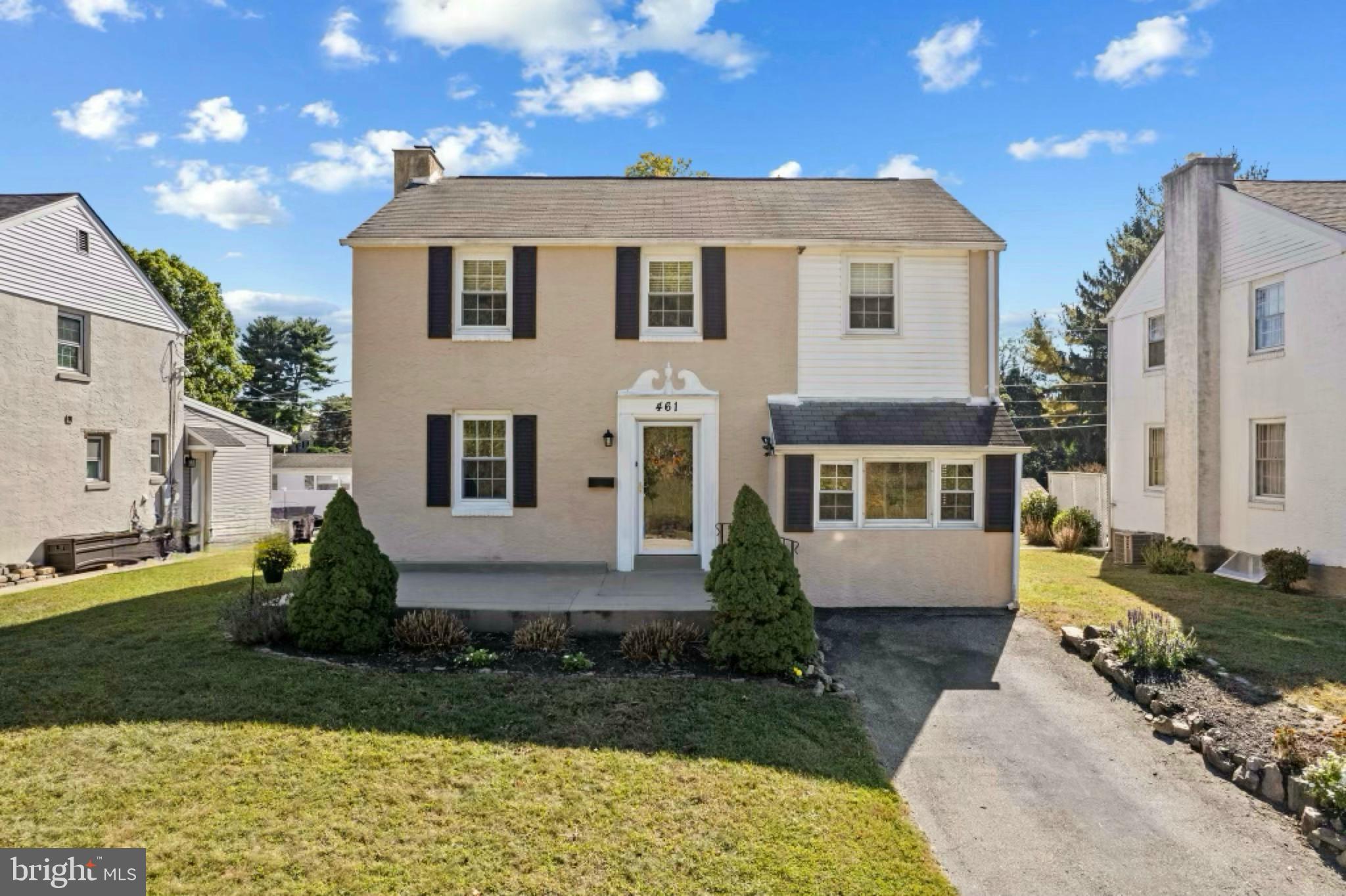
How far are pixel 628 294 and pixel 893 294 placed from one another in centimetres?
428

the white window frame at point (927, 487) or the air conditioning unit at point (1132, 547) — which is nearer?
the white window frame at point (927, 487)

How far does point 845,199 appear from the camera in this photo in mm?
12844

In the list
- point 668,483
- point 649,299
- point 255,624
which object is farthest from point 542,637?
point 649,299

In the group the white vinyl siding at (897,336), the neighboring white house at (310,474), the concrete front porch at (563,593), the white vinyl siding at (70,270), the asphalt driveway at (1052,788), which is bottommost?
the asphalt driveway at (1052,788)

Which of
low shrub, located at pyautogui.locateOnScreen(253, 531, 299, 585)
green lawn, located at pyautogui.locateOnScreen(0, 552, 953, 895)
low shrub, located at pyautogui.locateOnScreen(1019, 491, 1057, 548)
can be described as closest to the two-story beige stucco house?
low shrub, located at pyautogui.locateOnScreen(253, 531, 299, 585)

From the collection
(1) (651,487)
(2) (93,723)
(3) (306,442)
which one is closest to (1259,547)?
(1) (651,487)

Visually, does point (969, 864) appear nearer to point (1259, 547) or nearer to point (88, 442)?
point (1259, 547)

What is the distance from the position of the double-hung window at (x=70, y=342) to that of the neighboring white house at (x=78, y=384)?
A: 0.8 inches

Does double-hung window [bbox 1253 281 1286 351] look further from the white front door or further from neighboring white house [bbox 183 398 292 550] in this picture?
neighboring white house [bbox 183 398 292 550]

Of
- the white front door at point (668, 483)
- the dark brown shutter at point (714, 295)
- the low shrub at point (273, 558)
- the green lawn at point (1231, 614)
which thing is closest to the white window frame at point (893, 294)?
the dark brown shutter at point (714, 295)

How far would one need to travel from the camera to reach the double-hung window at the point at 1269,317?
1311cm

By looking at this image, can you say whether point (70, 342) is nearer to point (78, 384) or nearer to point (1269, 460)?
point (78, 384)

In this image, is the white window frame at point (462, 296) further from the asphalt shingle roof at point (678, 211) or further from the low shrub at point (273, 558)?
the low shrub at point (273, 558)

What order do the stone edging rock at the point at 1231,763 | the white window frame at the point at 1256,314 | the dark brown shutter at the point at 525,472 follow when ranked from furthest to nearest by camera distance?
the white window frame at the point at 1256,314, the dark brown shutter at the point at 525,472, the stone edging rock at the point at 1231,763
